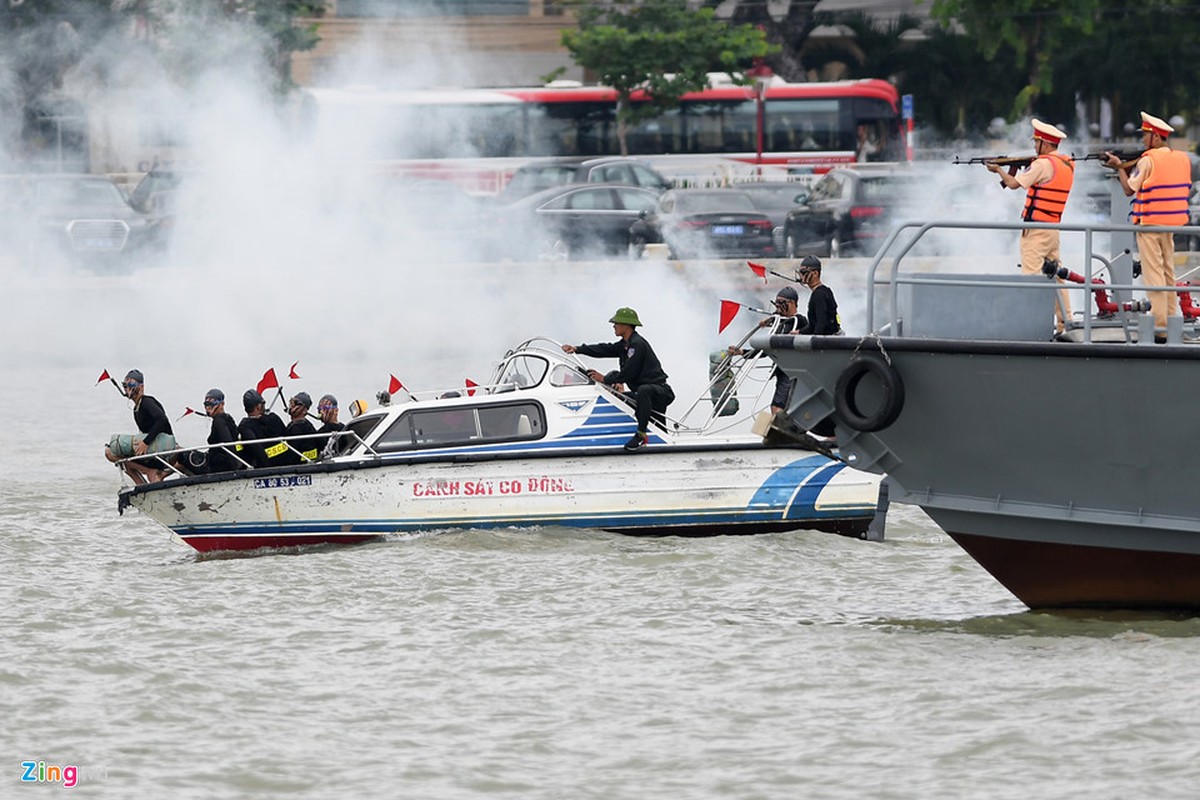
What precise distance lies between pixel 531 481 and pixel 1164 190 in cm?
500

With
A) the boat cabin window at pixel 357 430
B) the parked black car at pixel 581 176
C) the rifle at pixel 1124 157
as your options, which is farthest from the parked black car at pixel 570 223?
the rifle at pixel 1124 157

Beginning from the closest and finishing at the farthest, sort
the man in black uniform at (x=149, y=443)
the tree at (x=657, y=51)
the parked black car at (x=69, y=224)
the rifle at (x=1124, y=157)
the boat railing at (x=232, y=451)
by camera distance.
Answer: the rifle at (x=1124, y=157) < the boat railing at (x=232, y=451) < the man in black uniform at (x=149, y=443) < the parked black car at (x=69, y=224) < the tree at (x=657, y=51)

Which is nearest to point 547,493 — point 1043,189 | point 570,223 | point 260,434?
point 260,434

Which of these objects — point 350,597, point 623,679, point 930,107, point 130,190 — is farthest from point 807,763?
point 930,107

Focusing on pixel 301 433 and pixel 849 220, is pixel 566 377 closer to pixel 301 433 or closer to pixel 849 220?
pixel 301 433

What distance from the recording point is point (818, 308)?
1476 centimetres

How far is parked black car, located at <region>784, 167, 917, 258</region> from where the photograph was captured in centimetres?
3375

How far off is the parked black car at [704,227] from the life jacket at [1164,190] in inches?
828

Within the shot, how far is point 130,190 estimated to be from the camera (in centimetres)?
3825

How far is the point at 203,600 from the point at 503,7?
42.6m

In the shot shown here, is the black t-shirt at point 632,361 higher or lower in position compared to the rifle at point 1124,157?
lower

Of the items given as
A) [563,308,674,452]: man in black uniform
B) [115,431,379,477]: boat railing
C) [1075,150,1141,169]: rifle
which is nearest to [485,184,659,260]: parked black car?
[115,431,379,477]: boat railing

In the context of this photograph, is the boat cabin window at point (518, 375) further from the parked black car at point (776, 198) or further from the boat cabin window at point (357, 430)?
the parked black car at point (776, 198)

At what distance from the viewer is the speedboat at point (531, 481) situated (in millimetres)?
15172
